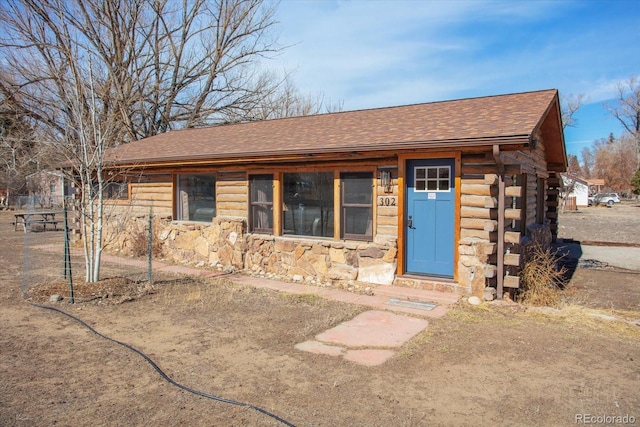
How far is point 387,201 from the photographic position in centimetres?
817

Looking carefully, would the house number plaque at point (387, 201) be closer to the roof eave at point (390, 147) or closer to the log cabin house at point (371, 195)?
the log cabin house at point (371, 195)

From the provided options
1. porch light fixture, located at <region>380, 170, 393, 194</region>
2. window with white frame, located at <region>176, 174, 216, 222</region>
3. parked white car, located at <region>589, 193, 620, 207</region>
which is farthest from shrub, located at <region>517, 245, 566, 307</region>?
parked white car, located at <region>589, 193, 620, 207</region>

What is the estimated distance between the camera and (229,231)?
34.1 feet

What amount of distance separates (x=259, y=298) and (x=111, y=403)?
3.92 metres

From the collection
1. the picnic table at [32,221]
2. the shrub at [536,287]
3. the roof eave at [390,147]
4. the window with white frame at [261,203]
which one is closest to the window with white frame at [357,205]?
the roof eave at [390,147]

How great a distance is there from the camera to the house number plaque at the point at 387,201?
8.10m

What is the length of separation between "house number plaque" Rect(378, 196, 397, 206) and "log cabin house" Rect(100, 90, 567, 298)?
0.08 feet

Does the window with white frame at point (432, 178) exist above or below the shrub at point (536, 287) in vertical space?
above

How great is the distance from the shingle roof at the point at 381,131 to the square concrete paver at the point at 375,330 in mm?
2793

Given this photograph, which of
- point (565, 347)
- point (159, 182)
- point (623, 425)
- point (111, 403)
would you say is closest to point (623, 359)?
point (565, 347)

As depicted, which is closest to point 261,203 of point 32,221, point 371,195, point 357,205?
point 357,205

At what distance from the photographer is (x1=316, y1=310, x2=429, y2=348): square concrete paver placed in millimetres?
5427

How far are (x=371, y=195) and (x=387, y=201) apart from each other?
1.30 ft

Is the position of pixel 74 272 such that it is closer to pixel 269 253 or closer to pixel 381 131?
pixel 269 253
